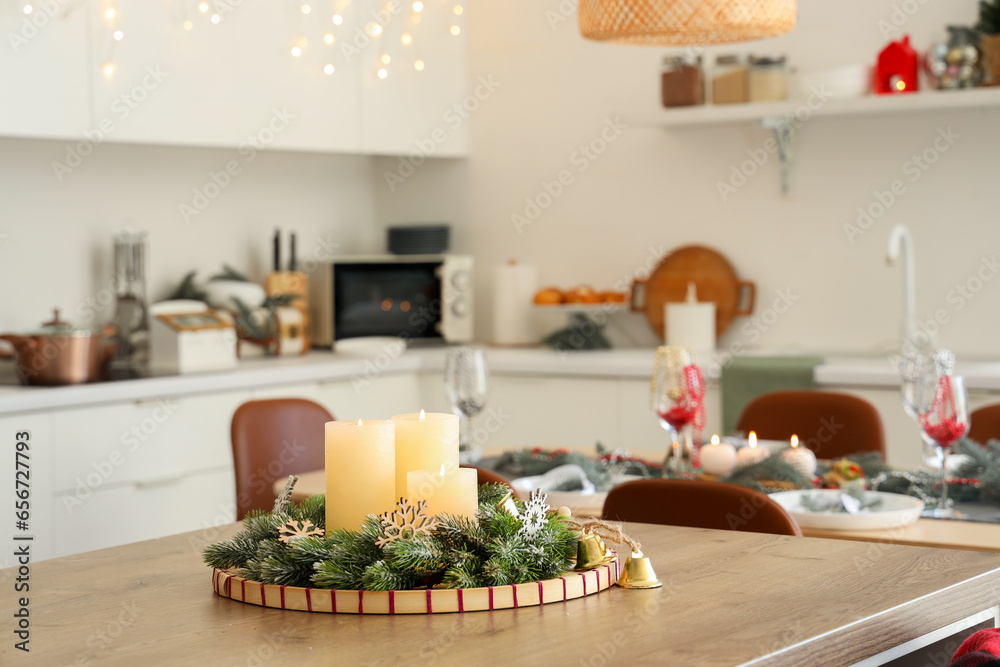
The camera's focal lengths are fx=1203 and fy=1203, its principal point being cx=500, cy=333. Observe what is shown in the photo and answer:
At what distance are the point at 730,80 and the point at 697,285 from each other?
0.69m

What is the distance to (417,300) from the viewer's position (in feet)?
13.7

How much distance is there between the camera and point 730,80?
3666 millimetres

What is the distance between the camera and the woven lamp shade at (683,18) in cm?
209

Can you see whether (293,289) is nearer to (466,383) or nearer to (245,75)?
(245,75)

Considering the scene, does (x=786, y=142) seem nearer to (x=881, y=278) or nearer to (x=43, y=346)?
(x=881, y=278)

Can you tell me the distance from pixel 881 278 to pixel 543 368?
Result: 1063 millimetres

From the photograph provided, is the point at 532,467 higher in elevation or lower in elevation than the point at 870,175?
lower

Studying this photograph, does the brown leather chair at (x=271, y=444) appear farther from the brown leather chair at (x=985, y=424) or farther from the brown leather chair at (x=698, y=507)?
the brown leather chair at (x=985, y=424)

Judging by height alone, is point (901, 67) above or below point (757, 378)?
above

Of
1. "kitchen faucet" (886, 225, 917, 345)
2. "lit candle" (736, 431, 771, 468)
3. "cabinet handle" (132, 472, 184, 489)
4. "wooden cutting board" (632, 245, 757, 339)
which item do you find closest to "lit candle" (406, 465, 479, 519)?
"lit candle" (736, 431, 771, 468)

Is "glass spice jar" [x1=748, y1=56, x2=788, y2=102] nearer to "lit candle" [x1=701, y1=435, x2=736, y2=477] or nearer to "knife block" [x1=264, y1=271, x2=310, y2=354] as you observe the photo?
"knife block" [x1=264, y1=271, x2=310, y2=354]

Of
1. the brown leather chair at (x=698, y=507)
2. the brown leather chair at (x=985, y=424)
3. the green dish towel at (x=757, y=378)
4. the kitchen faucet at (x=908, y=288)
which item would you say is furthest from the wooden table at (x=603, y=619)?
the kitchen faucet at (x=908, y=288)

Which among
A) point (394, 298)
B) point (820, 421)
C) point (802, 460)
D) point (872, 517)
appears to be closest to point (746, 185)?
point (394, 298)

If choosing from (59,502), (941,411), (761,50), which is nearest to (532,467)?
(941,411)
